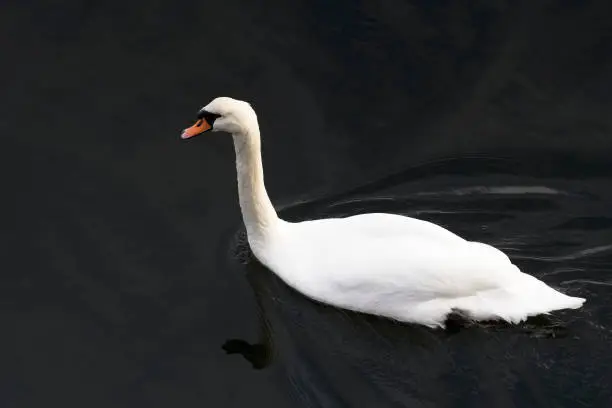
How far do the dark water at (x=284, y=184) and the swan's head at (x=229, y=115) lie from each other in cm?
153

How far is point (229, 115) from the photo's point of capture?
10.6m

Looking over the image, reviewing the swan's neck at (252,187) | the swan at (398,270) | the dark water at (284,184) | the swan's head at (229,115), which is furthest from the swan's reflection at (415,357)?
the swan's head at (229,115)

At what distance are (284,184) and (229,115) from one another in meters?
1.99

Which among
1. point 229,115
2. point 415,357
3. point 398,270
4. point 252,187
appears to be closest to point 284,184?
point 252,187

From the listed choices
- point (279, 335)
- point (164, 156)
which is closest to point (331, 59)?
point (164, 156)

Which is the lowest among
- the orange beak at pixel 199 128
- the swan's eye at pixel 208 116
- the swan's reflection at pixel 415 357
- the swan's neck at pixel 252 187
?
the swan's reflection at pixel 415 357

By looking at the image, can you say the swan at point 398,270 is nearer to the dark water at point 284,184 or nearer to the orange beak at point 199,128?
the orange beak at point 199,128

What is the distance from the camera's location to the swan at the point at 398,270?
1026cm

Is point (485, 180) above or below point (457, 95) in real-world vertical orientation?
below

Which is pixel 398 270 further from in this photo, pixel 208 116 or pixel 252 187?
pixel 208 116

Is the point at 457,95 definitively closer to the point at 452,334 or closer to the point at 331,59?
the point at 331,59

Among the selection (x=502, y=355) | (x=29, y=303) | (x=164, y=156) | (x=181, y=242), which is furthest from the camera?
(x=164, y=156)

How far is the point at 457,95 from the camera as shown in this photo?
43.9 ft

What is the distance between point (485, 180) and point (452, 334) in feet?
8.09
